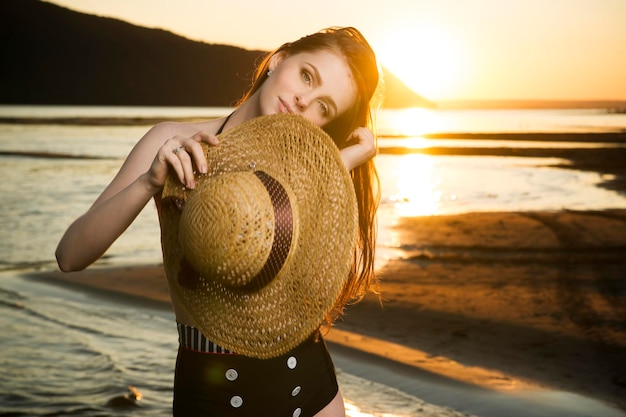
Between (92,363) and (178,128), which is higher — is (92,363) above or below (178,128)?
below

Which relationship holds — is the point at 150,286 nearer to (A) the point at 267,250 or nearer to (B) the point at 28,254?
(B) the point at 28,254

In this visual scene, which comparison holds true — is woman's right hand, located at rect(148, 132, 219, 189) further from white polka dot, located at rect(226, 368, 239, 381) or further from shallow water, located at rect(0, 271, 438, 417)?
shallow water, located at rect(0, 271, 438, 417)

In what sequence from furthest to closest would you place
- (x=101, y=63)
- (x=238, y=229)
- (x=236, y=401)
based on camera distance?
(x=101, y=63) < (x=236, y=401) < (x=238, y=229)

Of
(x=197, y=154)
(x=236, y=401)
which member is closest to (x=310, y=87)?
(x=197, y=154)

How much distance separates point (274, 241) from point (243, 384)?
0.49 m

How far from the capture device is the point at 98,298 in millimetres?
8242

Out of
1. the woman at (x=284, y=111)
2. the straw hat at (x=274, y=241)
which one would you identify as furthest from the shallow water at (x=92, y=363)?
the straw hat at (x=274, y=241)

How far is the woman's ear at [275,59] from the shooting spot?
2.12 m

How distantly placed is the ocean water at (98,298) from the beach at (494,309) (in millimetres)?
599

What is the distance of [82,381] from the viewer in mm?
5387

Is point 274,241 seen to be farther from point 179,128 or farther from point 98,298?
point 98,298

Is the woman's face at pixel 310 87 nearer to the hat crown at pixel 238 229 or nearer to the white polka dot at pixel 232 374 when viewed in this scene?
the hat crown at pixel 238 229

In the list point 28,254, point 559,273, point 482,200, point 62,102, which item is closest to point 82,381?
point 28,254

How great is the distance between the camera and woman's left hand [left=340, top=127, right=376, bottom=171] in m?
2.12
